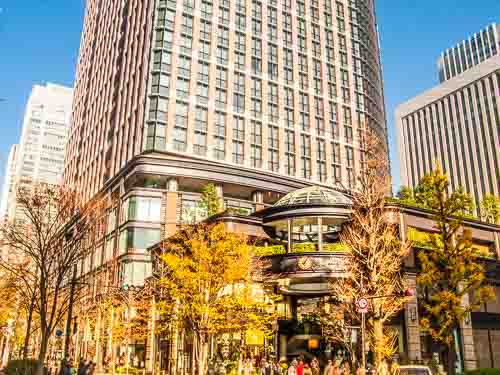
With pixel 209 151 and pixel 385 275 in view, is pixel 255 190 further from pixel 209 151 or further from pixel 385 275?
pixel 385 275

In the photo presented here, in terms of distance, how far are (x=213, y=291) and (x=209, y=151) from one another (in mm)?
28935

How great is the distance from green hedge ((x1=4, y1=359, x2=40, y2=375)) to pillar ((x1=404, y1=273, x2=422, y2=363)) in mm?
23524

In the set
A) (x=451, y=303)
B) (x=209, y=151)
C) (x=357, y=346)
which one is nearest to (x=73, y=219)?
(x=357, y=346)

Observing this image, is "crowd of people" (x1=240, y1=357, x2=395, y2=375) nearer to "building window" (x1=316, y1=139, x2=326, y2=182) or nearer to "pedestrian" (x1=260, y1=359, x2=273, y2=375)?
"pedestrian" (x1=260, y1=359, x2=273, y2=375)

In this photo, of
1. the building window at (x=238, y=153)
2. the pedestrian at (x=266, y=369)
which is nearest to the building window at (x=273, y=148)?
the building window at (x=238, y=153)

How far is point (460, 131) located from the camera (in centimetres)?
11688

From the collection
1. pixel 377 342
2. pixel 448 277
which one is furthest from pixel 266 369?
pixel 448 277

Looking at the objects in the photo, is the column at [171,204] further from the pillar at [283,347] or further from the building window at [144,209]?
the pillar at [283,347]

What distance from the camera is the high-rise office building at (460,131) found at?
108875mm

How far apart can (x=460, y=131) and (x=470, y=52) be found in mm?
52741

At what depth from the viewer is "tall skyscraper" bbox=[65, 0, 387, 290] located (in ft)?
184

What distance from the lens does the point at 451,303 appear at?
29.2 meters

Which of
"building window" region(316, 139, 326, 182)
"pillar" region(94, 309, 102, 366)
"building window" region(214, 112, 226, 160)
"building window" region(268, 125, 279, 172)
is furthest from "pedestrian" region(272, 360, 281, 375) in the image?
"building window" region(316, 139, 326, 182)

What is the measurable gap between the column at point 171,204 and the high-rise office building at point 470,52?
127364mm
